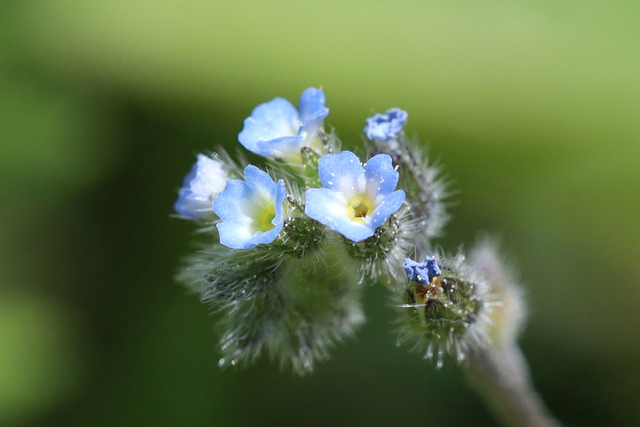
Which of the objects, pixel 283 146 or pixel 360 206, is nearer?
pixel 360 206

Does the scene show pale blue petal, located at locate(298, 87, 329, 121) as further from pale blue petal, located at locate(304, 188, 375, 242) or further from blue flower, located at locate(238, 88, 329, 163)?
pale blue petal, located at locate(304, 188, 375, 242)

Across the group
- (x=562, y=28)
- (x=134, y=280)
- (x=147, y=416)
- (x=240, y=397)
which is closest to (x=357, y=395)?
(x=240, y=397)

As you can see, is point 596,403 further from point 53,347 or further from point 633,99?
point 53,347

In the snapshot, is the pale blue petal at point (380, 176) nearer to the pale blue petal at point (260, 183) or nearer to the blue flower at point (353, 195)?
Result: the blue flower at point (353, 195)

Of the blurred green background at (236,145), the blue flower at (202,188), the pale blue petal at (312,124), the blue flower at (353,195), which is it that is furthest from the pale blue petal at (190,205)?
the blurred green background at (236,145)

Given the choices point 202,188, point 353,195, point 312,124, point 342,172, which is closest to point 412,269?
point 353,195

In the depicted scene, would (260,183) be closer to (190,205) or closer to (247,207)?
(247,207)
